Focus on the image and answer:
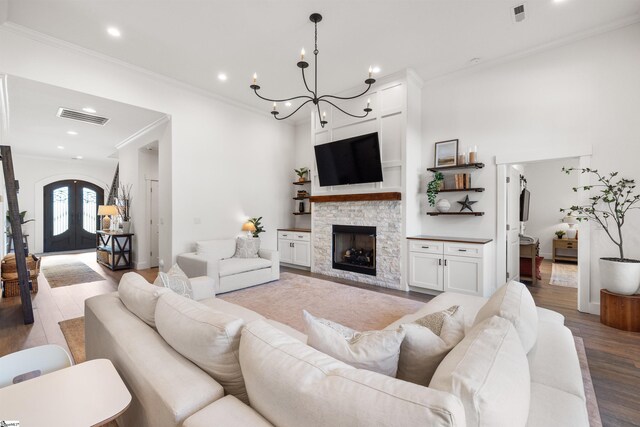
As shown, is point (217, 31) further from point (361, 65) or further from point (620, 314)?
point (620, 314)

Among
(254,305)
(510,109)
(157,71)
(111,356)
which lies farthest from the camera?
(157,71)

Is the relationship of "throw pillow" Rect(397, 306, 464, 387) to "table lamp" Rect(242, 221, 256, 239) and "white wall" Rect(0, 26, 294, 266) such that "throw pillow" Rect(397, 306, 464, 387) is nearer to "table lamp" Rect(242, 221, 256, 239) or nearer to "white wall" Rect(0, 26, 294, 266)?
"white wall" Rect(0, 26, 294, 266)

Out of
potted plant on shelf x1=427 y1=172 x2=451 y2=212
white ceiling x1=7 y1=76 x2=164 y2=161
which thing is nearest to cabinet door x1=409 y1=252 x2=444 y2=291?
potted plant on shelf x1=427 y1=172 x2=451 y2=212

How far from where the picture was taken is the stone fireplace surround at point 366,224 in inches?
185

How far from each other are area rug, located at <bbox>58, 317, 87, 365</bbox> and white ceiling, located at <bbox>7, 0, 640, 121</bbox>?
342 centimetres

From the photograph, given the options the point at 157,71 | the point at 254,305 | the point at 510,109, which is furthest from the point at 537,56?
the point at 157,71

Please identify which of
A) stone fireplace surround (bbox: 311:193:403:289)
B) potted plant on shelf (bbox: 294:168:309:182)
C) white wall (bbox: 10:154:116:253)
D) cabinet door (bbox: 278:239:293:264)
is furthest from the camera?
white wall (bbox: 10:154:116:253)

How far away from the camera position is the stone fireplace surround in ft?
15.4

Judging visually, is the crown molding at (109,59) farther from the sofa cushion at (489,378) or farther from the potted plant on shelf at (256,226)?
the sofa cushion at (489,378)

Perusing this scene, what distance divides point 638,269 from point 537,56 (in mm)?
2922

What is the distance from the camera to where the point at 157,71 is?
14.7 feet

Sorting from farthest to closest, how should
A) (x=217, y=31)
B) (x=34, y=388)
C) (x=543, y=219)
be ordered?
1. (x=543, y=219)
2. (x=217, y=31)
3. (x=34, y=388)

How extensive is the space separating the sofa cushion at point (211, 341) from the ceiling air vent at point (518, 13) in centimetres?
411

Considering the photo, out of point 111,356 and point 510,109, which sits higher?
point 510,109
